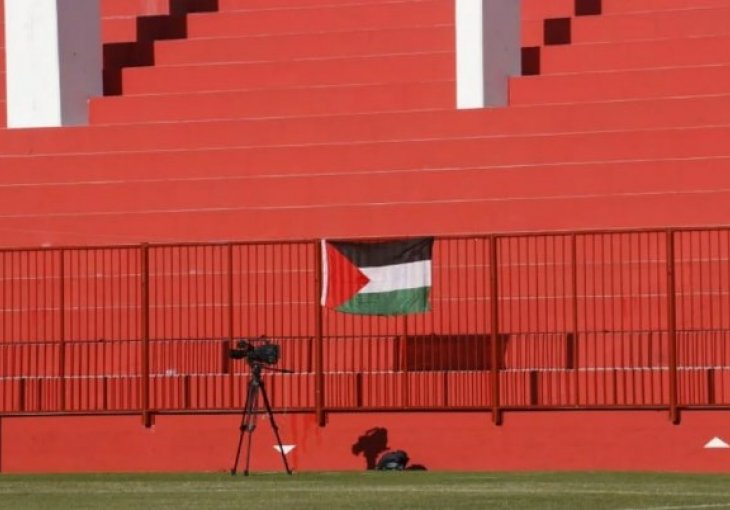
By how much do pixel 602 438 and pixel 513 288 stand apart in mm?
1780

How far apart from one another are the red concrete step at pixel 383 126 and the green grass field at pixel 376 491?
544 cm

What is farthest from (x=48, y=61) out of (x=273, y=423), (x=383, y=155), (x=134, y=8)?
(x=273, y=423)

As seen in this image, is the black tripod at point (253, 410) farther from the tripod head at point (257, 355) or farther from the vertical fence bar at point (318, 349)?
the vertical fence bar at point (318, 349)

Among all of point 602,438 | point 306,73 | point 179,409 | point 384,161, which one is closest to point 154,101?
point 306,73

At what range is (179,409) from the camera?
24375 millimetres

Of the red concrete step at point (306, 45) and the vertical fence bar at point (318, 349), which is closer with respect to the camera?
the vertical fence bar at point (318, 349)

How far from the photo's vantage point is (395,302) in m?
23.7

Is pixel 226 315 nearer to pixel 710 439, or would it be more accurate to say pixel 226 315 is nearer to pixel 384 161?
A: pixel 384 161

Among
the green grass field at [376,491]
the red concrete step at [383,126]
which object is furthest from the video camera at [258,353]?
the red concrete step at [383,126]

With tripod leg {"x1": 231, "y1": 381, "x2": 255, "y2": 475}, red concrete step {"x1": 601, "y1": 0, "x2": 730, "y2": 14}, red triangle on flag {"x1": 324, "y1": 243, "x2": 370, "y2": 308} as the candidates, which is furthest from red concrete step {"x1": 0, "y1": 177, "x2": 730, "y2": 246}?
red concrete step {"x1": 601, "y1": 0, "x2": 730, "y2": 14}

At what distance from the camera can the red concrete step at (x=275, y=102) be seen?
27484 millimetres

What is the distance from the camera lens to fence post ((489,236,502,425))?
2347cm

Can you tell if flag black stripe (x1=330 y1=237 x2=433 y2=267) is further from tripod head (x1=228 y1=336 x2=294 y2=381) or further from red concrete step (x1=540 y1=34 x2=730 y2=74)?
red concrete step (x1=540 y1=34 x2=730 y2=74)

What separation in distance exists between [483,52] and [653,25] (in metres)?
2.25
